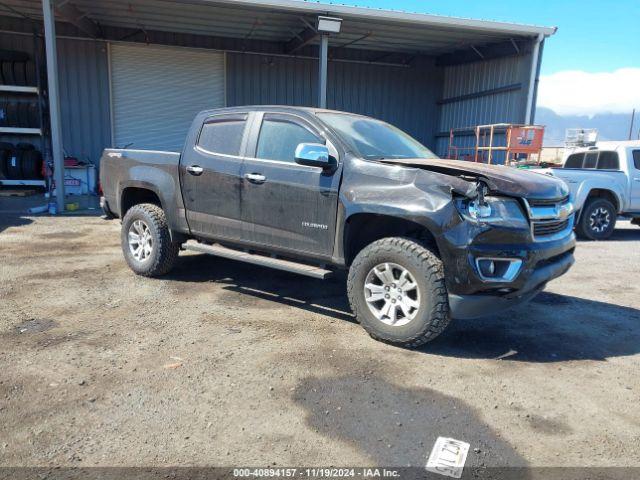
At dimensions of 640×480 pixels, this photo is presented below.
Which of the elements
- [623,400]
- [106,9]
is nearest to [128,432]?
[623,400]

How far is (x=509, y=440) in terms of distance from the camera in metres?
2.68

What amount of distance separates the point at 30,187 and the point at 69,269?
9.81m

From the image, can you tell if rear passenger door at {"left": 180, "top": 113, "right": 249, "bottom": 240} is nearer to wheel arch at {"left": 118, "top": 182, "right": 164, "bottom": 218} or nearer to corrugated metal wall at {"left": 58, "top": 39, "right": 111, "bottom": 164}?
wheel arch at {"left": 118, "top": 182, "right": 164, "bottom": 218}

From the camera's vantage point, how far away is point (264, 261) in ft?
15.3

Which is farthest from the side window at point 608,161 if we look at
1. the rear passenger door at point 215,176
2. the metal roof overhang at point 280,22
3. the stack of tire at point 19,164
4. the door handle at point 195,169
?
the stack of tire at point 19,164

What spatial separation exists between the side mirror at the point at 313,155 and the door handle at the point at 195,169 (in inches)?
58.2

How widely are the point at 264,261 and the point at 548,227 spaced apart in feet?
8.20

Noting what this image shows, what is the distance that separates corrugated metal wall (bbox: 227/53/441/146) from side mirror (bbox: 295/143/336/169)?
13.5m

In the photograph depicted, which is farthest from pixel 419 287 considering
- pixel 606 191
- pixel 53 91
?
pixel 53 91

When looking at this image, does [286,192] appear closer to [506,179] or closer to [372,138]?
[372,138]

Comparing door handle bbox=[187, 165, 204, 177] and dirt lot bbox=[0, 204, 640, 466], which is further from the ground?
door handle bbox=[187, 165, 204, 177]

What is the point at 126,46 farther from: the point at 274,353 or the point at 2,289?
the point at 274,353

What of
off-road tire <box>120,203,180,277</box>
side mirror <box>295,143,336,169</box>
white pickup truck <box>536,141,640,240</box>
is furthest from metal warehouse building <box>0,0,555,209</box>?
side mirror <box>295,143,336,169</box>

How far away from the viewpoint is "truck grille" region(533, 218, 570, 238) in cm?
373
